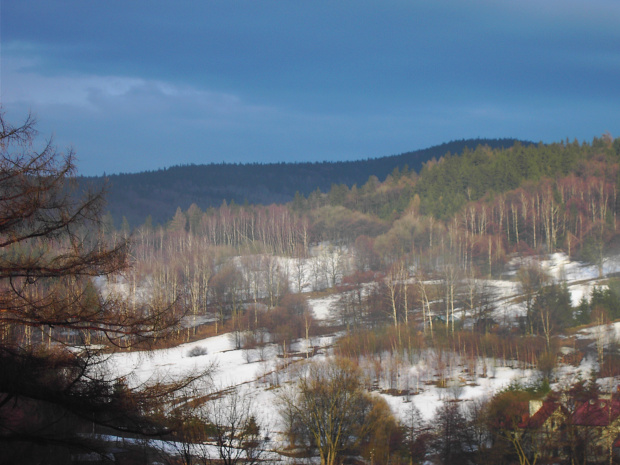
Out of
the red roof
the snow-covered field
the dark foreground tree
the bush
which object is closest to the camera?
the dark foreground tree

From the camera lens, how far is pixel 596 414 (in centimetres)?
3291

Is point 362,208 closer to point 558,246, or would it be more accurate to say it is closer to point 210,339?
point 558,246

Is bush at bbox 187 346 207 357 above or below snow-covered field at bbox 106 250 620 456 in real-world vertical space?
above

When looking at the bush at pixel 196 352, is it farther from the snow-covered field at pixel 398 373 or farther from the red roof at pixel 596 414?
the red roof at pixel 596 414

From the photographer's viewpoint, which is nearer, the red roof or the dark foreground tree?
the dark foreground tree

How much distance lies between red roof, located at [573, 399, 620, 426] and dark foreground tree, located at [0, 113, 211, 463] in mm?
30897

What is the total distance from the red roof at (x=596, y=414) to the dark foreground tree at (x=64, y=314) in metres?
30.9

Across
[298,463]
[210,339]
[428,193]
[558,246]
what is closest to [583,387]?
[298,463]

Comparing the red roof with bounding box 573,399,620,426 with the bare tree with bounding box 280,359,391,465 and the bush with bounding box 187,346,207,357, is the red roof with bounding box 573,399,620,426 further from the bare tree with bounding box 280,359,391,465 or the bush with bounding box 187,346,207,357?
the bush with bounding box 187,346,207,357

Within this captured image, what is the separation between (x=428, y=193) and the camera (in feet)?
399

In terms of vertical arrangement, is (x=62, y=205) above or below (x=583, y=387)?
above

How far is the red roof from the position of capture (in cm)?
3241

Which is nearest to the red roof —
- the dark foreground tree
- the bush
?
the dark foreground tree

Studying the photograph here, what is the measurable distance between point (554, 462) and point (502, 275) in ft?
180
